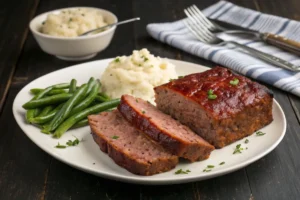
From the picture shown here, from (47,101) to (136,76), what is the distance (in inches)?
38.2

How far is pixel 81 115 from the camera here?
16.4ft

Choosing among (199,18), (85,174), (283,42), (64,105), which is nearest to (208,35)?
(199,18)

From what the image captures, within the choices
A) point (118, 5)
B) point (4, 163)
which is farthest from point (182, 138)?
point (118, 5)

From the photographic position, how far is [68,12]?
7.04 meters

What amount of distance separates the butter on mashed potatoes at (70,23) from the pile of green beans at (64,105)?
4.25 ft

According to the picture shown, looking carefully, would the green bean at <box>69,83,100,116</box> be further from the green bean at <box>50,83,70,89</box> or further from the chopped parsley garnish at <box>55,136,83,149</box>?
the chopped parsley garnish at <box>55,136,83,149</box>

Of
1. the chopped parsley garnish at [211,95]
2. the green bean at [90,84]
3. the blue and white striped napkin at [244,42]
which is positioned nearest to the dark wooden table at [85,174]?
the blue and white striped napkin at [244,42]

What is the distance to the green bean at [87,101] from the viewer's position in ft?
16.7

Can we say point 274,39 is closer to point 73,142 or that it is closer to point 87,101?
point 87,101

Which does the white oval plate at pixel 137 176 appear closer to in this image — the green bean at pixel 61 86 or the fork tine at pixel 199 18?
the green bean at pixel 61 86

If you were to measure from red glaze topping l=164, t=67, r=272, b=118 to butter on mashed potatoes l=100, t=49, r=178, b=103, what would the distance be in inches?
27.4

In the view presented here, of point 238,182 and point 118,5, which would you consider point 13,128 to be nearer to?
point 238,182

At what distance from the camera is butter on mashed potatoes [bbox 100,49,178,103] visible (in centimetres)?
555

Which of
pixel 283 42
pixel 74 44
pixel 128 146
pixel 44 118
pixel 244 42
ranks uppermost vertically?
pixel 128 146
